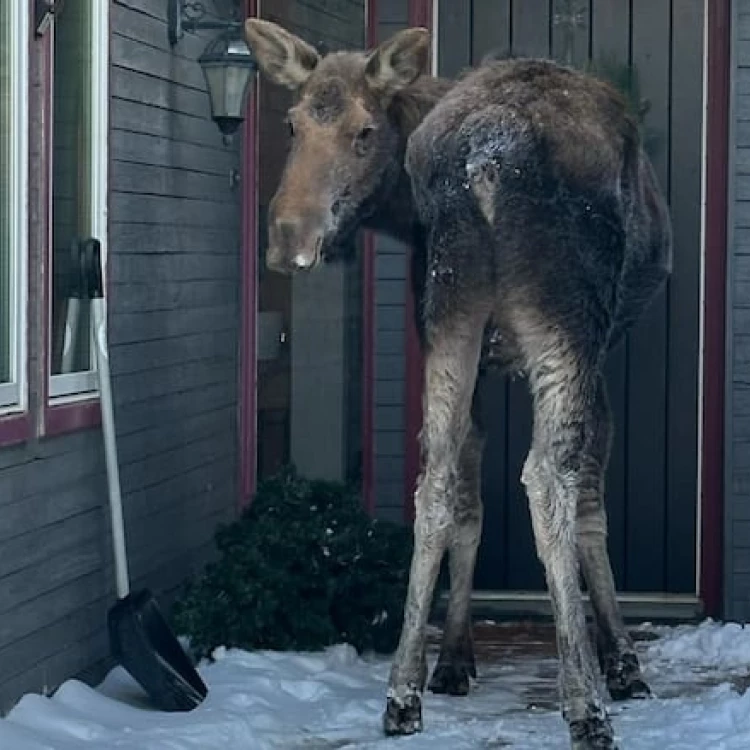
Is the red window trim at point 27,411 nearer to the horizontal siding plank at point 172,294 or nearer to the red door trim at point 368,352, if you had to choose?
the horizontal siding plank at point 172,294

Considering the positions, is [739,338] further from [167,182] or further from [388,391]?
[167,182]

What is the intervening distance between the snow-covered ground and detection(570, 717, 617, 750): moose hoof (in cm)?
34

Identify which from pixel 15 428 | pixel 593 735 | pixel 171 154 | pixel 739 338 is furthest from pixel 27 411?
pixel 739 338

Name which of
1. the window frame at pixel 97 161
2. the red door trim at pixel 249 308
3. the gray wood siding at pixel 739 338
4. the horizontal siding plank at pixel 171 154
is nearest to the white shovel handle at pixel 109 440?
the window frame at pixel 97 161

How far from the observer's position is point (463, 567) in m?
7.29

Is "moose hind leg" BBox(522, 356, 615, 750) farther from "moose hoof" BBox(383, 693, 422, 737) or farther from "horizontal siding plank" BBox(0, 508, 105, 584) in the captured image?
"horizontal siding plank" BBox(0, 508, 105, 584)

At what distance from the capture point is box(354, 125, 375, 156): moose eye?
6621 millimetres

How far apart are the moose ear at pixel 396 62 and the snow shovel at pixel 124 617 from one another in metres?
1.08

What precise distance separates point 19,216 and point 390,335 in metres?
3.22

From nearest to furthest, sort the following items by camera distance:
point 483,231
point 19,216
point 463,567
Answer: point 483,231 < point 19,216 < point 463,567

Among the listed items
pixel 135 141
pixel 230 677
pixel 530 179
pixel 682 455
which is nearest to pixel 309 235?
pixel 530 179

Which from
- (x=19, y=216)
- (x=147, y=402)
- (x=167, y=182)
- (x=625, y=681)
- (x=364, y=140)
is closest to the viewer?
(x=19, y=216)

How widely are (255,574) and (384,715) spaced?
51.3 inches

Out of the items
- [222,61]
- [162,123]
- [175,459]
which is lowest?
[175,459]
